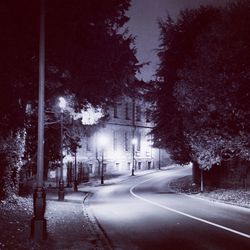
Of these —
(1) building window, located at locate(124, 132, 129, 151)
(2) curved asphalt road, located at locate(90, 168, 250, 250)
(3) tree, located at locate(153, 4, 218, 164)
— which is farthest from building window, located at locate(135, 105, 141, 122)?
(2) curved asphalt road, located at locate(90, 168, 250, 250)

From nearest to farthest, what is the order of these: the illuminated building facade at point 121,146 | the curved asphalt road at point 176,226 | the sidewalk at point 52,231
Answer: the sidewalk at point 52,231 < the curved asphalt road at point 176,226 < the illuminated building facade at point 121,146

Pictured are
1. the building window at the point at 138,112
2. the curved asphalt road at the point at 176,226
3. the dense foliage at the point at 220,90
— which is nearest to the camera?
the curved asphalt road at the point at 176,226

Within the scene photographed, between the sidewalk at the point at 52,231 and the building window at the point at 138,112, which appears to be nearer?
the sidewalk at the point at 52,231

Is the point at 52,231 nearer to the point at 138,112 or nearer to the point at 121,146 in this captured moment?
the point at 121,146

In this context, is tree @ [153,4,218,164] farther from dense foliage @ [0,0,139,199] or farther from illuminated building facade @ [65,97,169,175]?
illuminated building facade @ [65,97,169,175]

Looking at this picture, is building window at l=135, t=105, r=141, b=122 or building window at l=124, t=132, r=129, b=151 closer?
building window at l=124, t=132, r=129, b=151

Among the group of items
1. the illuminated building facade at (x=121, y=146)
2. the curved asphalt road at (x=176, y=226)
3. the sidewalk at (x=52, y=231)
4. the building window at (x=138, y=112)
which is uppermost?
the building window at (x=138, y=112)

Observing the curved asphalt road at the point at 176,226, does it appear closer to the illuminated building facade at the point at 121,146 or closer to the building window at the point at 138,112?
the illuminated building facade at the point at 121,146

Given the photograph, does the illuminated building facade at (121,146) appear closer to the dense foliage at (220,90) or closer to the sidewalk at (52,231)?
the dense foliage at (220,90)

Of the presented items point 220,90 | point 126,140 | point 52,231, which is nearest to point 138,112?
point 126,140

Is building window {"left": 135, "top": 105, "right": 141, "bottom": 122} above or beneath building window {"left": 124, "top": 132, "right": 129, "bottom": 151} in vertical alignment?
above

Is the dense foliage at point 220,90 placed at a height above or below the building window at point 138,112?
below

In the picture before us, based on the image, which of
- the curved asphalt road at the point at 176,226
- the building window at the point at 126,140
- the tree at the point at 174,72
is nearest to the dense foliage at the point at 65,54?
the curved asphalt road at the point at 176,226

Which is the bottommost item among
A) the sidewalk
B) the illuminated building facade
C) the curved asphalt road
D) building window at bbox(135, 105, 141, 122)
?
the curved asphalt road
